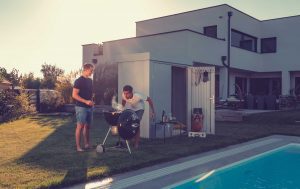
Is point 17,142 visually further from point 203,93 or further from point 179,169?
point 203,93

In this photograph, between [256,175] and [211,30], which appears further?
[211,30]

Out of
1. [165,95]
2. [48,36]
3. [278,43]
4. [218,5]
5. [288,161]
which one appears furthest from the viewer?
[278,43]

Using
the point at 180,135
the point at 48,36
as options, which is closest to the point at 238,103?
the point at 180,135

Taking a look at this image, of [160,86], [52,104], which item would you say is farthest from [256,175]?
[52,104]

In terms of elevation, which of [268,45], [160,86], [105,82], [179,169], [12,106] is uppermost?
[268,45]

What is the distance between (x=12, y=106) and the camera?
1650 cm

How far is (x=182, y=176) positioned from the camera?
5.52 metres

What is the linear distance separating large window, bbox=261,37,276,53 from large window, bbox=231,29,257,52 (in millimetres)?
758

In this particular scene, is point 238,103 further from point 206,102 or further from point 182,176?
point 182,176

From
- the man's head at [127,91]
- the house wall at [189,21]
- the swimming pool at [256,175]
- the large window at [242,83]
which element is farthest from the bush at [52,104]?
the swimming pool at [256,175]

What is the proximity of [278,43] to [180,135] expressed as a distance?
2007 cm

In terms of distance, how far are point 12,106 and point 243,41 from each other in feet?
61.3

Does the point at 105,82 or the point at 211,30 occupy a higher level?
the point at 211,30

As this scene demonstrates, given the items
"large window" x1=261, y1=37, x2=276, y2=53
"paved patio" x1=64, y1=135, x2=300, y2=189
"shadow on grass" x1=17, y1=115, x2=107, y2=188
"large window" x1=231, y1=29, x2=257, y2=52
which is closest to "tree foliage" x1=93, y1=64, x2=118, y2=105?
"large window" x1=231, y1=29, x2=257, y2=52
